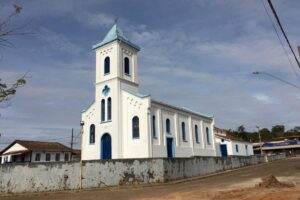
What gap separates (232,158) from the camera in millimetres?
32125

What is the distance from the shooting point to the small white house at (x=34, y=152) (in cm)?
4631

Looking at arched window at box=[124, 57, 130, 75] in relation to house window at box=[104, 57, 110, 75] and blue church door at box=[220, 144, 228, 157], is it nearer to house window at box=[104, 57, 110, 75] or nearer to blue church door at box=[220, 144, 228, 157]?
house window at box=[104, 57, 110, 75]

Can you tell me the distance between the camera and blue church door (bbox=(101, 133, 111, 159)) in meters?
27.9

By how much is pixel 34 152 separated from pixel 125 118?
2586cm

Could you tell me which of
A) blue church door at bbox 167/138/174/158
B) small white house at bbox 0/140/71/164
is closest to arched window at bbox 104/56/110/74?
blue church door at bbox 167/138/174/158

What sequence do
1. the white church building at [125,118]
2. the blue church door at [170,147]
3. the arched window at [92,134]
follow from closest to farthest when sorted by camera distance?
the white church building at [125,118] < the blue church door at [170,147] < the arched window at [92,134]

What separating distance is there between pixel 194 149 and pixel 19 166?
20.3 metres

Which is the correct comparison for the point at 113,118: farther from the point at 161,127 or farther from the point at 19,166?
the point at 19,166

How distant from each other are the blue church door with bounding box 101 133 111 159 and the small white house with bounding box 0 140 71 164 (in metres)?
22.7

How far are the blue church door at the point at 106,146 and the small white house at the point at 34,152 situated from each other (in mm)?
22690

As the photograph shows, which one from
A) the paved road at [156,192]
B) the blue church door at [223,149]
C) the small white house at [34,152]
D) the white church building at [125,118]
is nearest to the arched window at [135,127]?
the white church building at [125,118]

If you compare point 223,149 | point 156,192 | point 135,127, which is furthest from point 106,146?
point 223,149

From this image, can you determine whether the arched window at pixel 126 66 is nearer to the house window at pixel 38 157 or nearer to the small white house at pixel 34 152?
the small white house at pixel 34 152

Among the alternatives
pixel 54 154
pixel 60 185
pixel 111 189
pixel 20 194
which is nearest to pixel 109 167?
pixel 111 189
